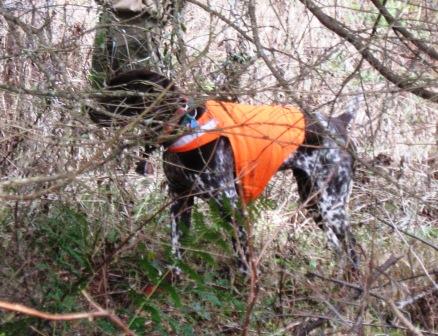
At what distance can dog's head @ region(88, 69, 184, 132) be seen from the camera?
288 centimetres

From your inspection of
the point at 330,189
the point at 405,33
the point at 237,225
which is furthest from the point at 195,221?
the point at 330,189

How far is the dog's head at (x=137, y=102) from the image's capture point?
2876 millimetres

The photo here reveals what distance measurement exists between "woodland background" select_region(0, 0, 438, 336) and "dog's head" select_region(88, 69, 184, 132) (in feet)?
0.28

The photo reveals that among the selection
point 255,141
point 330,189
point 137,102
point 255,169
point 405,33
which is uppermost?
point 405,33

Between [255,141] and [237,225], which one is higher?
[255,141]

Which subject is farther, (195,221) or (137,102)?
(137,102)

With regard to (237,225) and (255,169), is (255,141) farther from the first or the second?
(237,225)

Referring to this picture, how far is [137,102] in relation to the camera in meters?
3.76

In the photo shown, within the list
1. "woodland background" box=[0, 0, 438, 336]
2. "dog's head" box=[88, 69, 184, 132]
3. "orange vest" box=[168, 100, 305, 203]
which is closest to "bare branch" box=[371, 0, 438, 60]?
"woodland background" box=[0, 0, 438, 336]

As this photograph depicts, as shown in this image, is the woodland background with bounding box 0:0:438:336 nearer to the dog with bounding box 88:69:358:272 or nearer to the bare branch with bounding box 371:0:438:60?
the bare branch with bounding box 371:0:438:60

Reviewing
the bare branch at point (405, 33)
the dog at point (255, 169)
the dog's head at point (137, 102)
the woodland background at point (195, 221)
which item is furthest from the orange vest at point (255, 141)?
the bare branch at point (405, 33)

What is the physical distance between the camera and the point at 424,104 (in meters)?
7.32

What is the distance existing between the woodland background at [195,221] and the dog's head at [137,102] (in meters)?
0.09

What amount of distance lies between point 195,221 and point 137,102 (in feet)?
2.28
